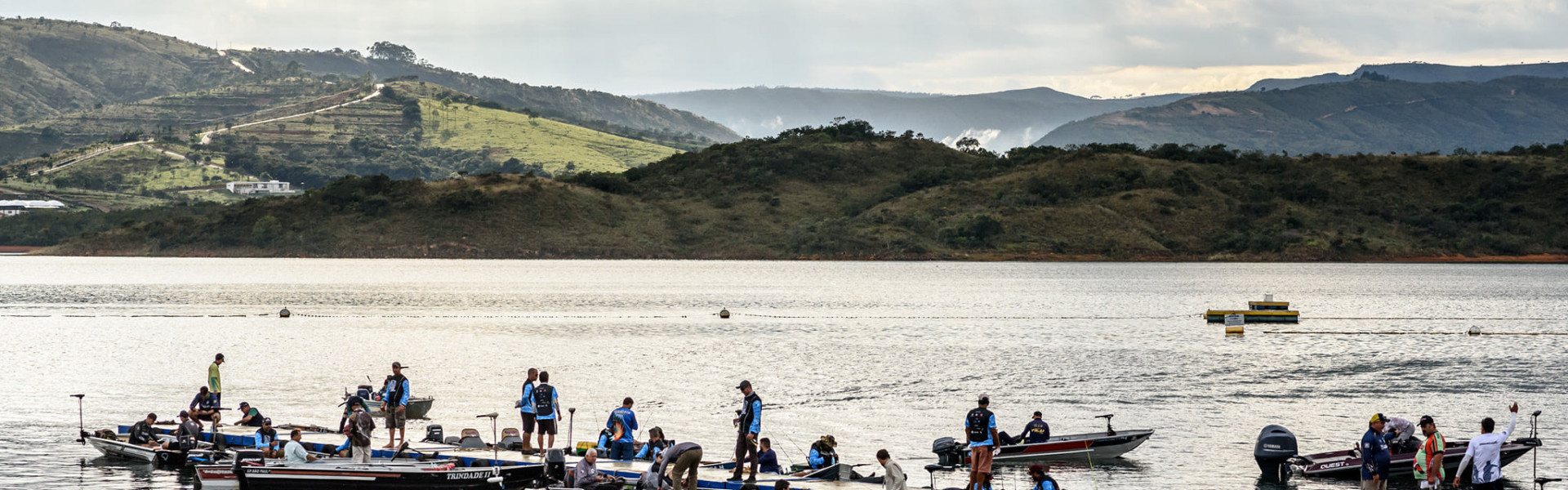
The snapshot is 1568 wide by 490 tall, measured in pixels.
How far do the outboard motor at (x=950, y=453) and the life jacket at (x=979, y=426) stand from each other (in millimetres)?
4443

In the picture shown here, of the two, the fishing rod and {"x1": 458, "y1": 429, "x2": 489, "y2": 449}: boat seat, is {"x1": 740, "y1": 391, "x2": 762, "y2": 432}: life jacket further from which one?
the fishing rod

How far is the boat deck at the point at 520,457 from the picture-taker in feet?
105

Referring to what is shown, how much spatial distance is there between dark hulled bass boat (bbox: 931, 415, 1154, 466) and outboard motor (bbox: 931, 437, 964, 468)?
41 mm

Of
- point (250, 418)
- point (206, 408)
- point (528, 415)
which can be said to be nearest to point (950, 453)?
point (528, 415)

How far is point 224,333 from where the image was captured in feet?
289

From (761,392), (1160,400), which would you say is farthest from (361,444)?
(1160,400)

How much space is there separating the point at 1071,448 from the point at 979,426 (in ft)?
24.3

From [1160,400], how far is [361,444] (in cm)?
3158

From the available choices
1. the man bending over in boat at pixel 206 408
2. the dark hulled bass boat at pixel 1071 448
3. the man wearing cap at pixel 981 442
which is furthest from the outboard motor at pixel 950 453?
the man bending over in boat at pixel 206 408

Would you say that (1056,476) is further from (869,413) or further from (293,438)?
(293,438)

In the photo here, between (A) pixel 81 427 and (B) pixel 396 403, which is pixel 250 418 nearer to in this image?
(A) pixel 81 427

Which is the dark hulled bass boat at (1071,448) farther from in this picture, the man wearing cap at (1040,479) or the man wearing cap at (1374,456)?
the man wearing cap at (1374,456)

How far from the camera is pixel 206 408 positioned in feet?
138

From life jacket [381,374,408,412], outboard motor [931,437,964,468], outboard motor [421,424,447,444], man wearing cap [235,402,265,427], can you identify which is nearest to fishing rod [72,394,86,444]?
man wearing cap [235,402,265,427]
